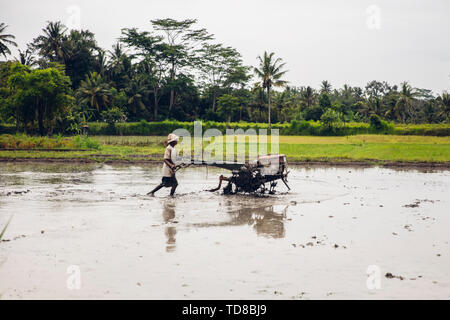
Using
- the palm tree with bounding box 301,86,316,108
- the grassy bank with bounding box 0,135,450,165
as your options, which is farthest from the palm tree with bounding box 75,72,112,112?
the palm tree with bounding box 301,86,316,108

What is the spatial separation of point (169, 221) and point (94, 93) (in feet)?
167

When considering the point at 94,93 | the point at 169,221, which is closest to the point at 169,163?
the point at 169,221

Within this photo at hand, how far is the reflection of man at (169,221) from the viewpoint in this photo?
8358 mm

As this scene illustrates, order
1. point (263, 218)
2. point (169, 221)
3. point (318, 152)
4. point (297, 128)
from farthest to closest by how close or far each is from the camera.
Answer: point (297, 128), point (318, 152), point (263, 218), point (169, 221)

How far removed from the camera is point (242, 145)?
35656mm

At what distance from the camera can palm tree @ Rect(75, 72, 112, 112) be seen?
5856 centimetres

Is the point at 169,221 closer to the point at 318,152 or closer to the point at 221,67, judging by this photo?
the point at 318,152

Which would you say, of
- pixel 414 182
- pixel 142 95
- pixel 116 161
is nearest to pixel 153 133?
pixel 142 95

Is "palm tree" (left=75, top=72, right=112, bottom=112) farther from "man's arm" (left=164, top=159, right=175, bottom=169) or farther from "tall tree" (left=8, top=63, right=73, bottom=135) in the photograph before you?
"man's arm" (left=164, top=159, right=175, bottom=169)

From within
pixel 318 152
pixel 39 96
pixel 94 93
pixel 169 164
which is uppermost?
pixel 94 93

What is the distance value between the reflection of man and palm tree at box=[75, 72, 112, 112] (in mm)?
48180

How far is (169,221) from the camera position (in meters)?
10.5

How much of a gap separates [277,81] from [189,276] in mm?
57058
